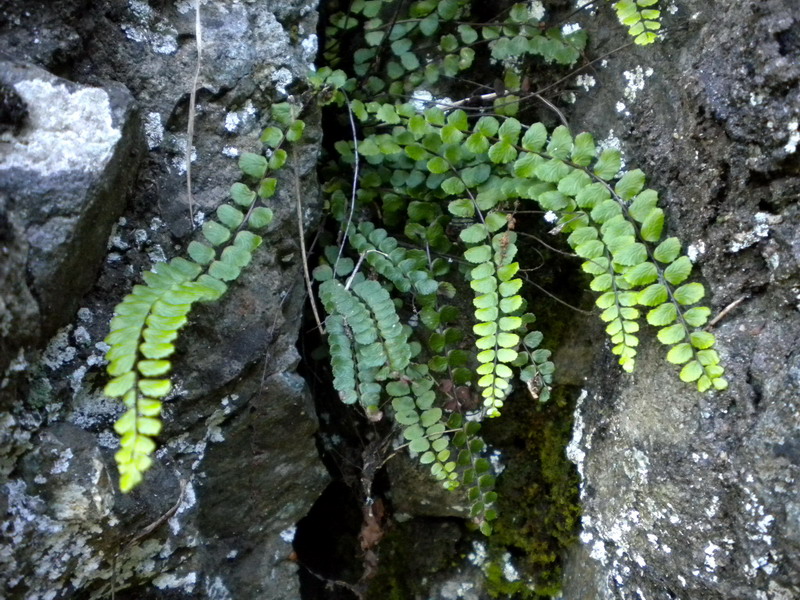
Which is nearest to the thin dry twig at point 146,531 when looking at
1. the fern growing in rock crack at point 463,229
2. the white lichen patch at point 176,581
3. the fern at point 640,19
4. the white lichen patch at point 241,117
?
the white lichen patch at point 176,581

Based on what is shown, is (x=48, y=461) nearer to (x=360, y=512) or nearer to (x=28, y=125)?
(x=28, y=125)

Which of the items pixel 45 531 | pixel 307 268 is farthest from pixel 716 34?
pixel 45 531

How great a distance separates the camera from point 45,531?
1812 millimetres

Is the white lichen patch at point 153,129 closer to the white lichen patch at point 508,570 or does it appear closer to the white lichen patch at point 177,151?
the white lichen patch at point 177,151

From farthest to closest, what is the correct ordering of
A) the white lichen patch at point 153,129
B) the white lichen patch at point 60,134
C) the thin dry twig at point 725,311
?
the white lichen patch at point 153,129, the thin dry twig at point 725,311, the white lichen patch at point 60,134

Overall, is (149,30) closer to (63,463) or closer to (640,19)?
(63,463)

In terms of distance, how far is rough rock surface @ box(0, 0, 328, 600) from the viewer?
1.73 metres

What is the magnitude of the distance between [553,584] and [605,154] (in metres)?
1.49

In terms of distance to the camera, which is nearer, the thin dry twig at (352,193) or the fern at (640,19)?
the fern at (640,19)

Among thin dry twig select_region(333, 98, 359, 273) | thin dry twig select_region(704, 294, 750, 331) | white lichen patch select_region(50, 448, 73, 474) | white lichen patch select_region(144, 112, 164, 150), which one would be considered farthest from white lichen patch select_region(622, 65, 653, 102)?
white lichen patch select_region(50, 448, 73, 474)

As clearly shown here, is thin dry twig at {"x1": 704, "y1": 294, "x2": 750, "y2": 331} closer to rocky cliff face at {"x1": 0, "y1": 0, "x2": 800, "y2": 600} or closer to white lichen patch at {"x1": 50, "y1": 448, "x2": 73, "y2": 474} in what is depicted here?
rocky cliff face at {"x1": 0, "y1": 0, "x2": 800, "y2": 600}

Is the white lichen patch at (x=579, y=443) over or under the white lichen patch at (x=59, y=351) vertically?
under

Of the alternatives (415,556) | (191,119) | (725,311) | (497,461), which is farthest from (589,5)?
(415,556)

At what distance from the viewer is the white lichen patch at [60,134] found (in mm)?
1696
